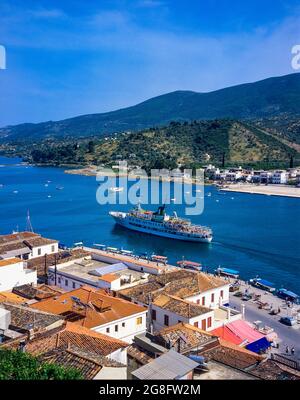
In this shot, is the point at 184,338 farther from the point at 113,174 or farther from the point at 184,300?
the point at 113,174

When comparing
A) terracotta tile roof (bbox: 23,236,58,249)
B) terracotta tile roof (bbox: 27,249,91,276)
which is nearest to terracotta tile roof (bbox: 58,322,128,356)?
terracotta tile roof (bbox: 27,249,91,276)

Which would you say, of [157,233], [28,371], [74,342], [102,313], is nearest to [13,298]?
[102,313]

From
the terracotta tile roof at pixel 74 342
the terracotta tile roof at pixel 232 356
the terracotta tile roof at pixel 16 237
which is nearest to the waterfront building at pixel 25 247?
the terracotta tile roof at pixel 16 237

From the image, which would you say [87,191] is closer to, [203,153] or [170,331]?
[203,153]

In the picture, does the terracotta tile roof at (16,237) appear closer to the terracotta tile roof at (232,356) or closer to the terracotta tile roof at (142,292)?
the terracotta tile roof at (142,292)

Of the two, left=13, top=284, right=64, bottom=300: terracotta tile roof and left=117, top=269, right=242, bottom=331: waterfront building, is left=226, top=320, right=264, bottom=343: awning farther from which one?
left=13, top=284, right=64, bottom=300: terracotta tile roof
